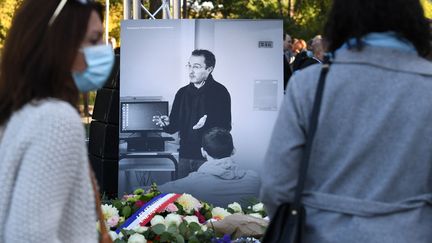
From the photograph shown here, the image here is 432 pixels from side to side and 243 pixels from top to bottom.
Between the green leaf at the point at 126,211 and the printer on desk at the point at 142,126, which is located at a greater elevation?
the printer on desk at the point at 142,126

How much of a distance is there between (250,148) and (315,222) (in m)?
3.30

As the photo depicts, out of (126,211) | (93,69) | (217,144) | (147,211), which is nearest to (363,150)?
(93,69)

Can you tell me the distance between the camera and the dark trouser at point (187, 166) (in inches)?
234

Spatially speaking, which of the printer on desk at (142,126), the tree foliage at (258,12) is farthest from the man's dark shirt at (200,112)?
the tree foliage at (258,12)

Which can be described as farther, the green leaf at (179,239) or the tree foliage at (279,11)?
the tree foliage at (279,11)

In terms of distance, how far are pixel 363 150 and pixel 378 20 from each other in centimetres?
42

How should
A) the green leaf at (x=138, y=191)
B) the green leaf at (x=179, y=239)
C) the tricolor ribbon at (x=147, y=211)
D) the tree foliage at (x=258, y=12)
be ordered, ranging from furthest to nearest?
the tree foliage at (x=258, y=12), the green leaf at (x=138, y=191), the tricolor ribbon at (x=147, y=211), the green leaf at (x=179, y=239)

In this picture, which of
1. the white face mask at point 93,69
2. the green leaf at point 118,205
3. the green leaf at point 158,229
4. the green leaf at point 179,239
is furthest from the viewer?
the green leaf at point 118,205

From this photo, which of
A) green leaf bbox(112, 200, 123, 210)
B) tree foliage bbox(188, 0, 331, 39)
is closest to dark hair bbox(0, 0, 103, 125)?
green leaf bbox(112, 200, 123, 210)

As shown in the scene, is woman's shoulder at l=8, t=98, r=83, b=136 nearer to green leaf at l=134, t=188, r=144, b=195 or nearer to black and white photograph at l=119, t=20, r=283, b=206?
green leaf at l=134, t=188, r=144, b=195

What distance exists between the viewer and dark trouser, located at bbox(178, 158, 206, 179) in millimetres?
5953

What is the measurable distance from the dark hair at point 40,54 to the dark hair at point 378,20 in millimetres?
847

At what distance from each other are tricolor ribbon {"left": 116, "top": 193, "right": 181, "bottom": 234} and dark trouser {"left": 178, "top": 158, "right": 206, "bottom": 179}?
2.05ft

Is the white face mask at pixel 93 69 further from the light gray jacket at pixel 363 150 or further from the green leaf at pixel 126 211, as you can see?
the green leaf at pixel 126 211
